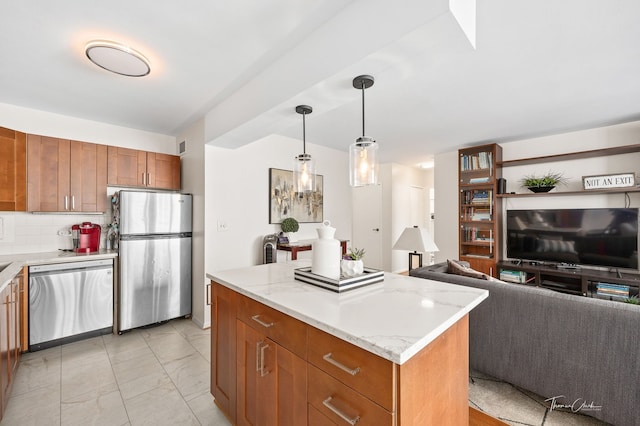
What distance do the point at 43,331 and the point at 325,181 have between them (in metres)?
3.69

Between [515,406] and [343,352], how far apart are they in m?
1.70

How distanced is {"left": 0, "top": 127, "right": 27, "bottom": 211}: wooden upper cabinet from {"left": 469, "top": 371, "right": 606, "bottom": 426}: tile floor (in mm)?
4241

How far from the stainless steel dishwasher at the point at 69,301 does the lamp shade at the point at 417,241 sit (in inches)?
121

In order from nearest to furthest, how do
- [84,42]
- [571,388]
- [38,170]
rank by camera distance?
[571,388], [84,42], [38,170]

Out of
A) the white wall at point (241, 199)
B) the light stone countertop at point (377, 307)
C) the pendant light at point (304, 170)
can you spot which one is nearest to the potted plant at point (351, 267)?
the light stone countertop at point (377, 307)

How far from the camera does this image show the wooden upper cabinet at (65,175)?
2857 millimetres

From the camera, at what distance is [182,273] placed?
3432 mm

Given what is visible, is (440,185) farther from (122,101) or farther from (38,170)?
(38,170)

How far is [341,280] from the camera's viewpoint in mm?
1456

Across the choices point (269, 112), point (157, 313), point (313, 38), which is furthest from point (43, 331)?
point (313, 38)

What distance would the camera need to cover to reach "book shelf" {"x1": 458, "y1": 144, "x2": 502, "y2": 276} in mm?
4293

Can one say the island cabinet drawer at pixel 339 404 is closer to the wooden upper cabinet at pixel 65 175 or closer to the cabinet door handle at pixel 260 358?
the cabinet door handle at pixel 260 358

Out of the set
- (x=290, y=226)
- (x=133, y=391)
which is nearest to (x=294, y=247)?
(x=290, y=226)

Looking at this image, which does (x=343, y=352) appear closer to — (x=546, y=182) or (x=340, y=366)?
(x=340, y=366)
